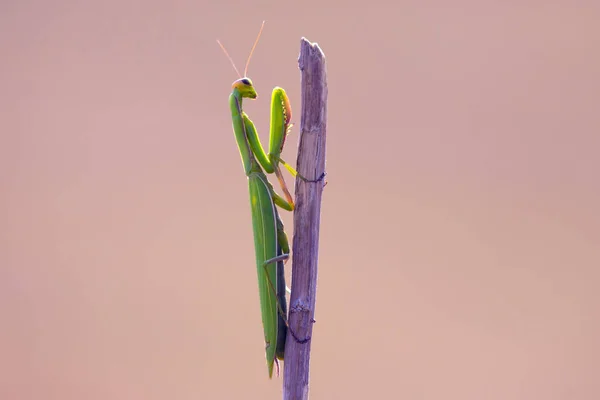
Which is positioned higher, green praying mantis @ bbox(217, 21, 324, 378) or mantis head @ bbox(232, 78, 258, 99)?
mantis head @ bbox(232, 78, 258, 99)

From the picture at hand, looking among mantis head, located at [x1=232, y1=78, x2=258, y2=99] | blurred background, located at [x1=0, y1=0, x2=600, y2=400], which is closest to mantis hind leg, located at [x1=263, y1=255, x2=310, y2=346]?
mantis head, located at [x1=232, y1=78, x2=258, y2=99]

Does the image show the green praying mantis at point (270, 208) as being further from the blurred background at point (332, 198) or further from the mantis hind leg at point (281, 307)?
the blurred background at point (332, 198)

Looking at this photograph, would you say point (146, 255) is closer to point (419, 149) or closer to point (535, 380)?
point (419, 149)

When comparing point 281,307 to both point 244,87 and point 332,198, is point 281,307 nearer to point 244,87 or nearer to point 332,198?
point 244,87

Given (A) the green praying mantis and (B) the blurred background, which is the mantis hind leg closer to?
(A) the green praying mantis

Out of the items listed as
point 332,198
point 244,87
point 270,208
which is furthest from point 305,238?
point 332,198

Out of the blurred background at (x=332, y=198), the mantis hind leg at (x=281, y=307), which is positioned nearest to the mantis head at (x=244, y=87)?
the mantis hind leg at (x=281, y=307)
